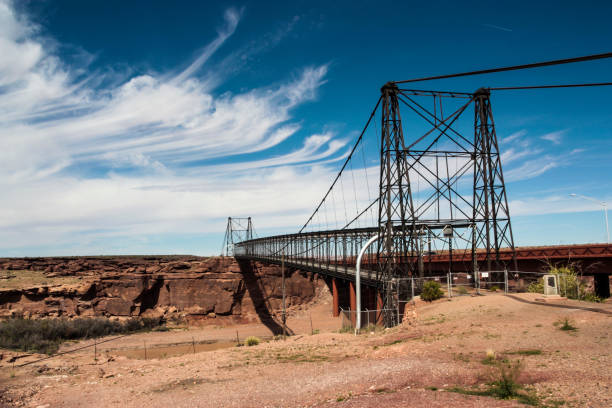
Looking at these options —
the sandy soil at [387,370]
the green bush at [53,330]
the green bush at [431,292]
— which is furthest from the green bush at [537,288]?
the green bush at [53,330]

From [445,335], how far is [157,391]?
10.9m

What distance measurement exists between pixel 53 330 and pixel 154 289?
53.4 feet

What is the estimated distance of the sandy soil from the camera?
951 centimetres

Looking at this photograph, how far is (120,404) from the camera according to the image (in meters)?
12.9

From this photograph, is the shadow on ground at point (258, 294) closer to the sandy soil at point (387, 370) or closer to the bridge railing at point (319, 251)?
the bridge railing at point (319, 251)

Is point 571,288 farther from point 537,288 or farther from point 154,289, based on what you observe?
point 154,289

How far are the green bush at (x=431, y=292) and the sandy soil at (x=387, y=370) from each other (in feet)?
1.52

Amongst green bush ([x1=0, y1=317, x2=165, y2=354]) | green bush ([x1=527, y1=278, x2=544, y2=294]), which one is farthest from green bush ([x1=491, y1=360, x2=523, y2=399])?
green bush ([x1=0, y1=317, x2=165, y2=354])

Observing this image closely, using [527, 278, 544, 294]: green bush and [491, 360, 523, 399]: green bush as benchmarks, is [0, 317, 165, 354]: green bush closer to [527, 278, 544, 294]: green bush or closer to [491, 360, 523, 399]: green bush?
[491, 360, 523, 399]: green bush

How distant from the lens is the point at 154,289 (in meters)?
51.8

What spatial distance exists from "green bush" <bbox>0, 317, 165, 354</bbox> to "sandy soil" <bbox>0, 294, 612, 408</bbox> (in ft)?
32.5

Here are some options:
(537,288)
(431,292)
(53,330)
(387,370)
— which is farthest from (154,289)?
(387,370)

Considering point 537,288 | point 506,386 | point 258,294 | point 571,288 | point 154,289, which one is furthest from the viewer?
point 258,294

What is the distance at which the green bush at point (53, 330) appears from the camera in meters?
29.7
